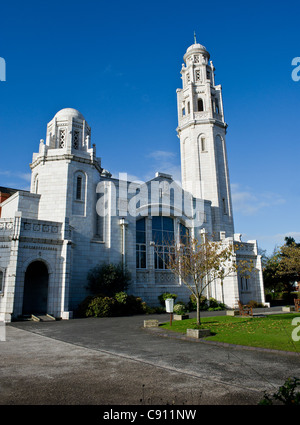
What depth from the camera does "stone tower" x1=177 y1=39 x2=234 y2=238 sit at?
3581 cm

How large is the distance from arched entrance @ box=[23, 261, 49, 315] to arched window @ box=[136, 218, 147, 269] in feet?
27.9

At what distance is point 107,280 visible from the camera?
942 inches

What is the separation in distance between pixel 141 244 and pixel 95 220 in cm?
494

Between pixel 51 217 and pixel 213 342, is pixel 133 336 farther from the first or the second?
pixel 51 217

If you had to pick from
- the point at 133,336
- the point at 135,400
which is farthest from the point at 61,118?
the point at 135,400

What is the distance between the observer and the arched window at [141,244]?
28.7 metres

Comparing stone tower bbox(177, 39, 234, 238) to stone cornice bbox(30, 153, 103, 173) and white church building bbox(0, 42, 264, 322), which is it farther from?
stone cornice bbox(30, 153, 103, 173)

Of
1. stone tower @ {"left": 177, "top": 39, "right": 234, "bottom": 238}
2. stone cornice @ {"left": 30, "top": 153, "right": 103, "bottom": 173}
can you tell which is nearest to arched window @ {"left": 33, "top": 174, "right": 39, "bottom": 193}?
stone cornice @ {"left": 30, "top": 153, "right": 103, "bottom": 173}

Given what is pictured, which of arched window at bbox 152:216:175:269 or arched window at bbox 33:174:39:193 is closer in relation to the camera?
arched window at bbox 33:174:39:193

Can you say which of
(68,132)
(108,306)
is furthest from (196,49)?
(108,306)

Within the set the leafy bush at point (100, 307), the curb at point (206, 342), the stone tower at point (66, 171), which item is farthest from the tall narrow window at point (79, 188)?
the curb at point (206, 342)

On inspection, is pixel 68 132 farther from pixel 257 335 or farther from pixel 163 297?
pixel 257 335

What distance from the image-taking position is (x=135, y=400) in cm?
536

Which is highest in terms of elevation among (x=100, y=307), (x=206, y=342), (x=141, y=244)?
(x=141, y=244)
